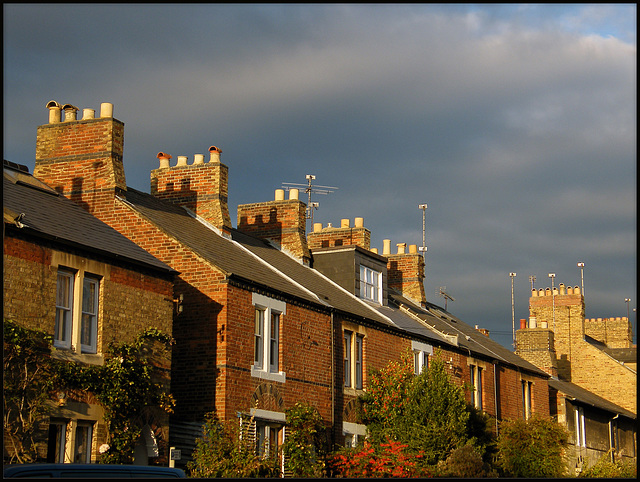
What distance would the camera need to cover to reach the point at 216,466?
68.6 feet

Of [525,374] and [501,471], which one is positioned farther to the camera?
[525,374]

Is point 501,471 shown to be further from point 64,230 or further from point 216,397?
point 64,230

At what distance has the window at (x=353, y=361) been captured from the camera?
94.4 ft

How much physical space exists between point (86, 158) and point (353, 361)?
10.5 m

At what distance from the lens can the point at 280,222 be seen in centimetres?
3428

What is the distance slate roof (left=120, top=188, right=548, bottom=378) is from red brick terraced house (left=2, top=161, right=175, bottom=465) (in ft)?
9.90

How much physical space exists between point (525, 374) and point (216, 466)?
25102mm

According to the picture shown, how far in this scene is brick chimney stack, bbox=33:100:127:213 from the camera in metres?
25.6

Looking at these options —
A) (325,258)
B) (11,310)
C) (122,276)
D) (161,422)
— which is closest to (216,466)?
(161,422)

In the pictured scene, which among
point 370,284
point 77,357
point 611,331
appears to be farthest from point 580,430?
point 77,357

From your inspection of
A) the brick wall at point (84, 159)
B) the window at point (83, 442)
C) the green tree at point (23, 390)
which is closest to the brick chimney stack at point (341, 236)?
the brick wall at point (84, 159)

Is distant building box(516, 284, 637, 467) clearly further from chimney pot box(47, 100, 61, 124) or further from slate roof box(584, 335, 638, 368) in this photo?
chimney pot box(47, 100, 61, 124)

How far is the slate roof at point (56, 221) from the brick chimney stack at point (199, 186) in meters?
6.70

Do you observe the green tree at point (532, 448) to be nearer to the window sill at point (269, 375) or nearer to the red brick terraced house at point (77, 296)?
the window sill at point (269, 375)
